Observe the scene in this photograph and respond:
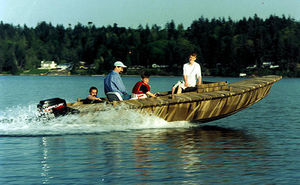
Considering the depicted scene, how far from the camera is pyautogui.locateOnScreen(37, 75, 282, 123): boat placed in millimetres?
14062

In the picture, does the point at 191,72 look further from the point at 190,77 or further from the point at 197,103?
the point at 197,103

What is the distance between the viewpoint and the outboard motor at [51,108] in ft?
44.7

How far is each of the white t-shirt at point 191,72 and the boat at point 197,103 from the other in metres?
0.39

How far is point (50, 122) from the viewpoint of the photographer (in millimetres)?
13906

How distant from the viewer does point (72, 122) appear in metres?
14.2

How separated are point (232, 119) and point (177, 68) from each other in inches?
5662

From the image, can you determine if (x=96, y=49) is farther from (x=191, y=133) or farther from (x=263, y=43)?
(x=191, y=133)

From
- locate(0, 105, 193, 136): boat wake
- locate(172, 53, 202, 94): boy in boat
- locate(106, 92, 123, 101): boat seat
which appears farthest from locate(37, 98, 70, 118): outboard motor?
locate(172, 53, 202, 94): boy in boat

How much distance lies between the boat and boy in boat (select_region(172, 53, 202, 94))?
0.34 m

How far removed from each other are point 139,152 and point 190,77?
14.5ft

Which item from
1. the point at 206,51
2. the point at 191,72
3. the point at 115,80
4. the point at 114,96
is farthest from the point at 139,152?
the point at 206,51

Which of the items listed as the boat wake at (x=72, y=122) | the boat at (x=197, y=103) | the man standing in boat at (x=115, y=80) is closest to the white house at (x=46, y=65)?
the boat at (x=197, y=103)

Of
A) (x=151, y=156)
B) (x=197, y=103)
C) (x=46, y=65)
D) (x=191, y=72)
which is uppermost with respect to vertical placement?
(x=46, y=65)

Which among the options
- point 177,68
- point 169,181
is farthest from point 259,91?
point 177,68
